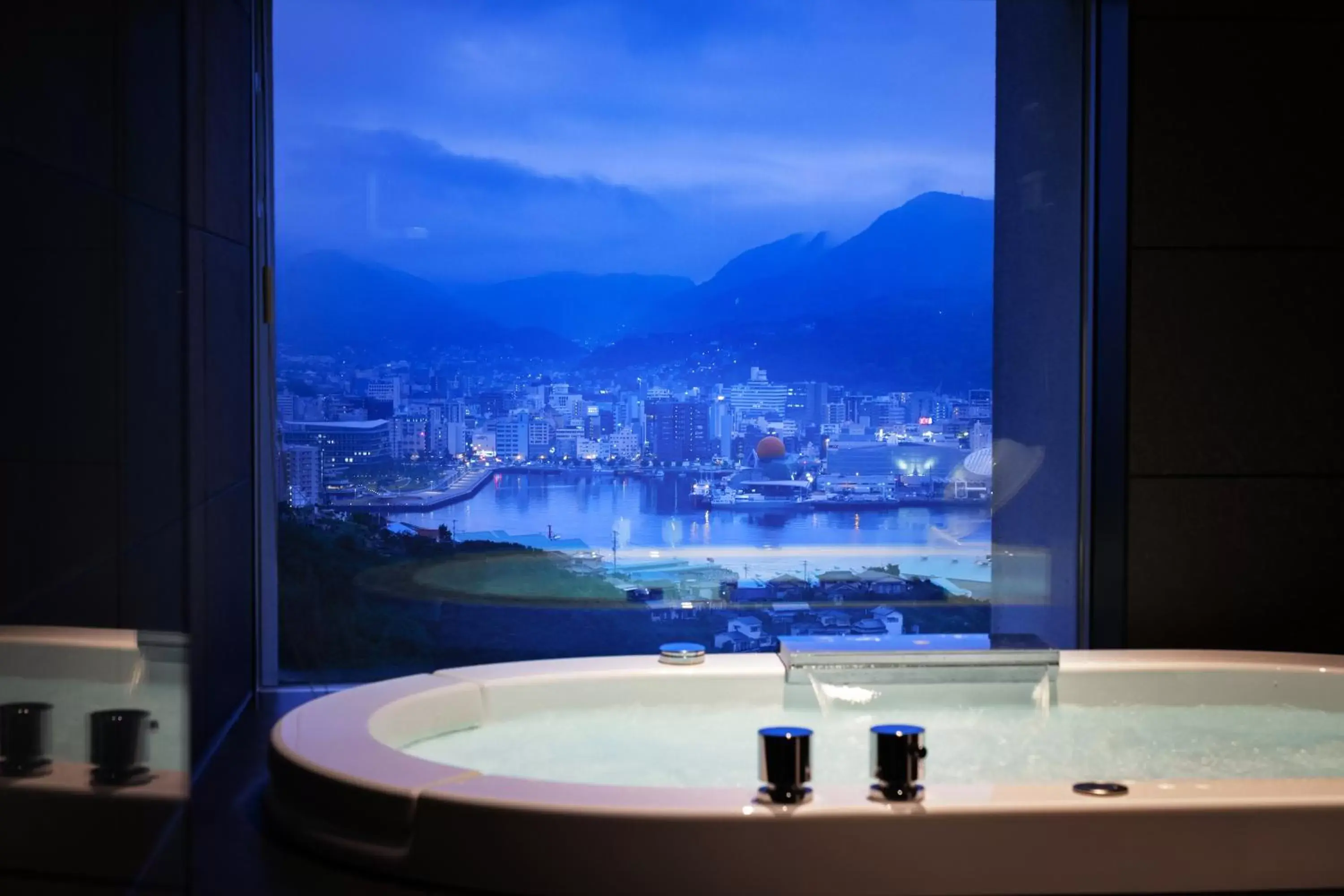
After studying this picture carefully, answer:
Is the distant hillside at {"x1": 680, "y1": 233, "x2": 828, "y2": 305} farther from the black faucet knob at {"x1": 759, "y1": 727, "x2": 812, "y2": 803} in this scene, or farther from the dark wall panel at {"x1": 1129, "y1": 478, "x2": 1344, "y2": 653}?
the black faucet knob at {"x1": 759, "y1": 727, "x2": 812, "y2": 803}

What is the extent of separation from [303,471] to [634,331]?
979 millimetres

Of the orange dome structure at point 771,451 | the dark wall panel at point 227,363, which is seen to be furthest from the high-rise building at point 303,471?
the orange dome structure at point 771,451

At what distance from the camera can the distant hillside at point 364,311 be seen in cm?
377

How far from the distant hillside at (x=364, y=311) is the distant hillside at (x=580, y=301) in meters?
0.04

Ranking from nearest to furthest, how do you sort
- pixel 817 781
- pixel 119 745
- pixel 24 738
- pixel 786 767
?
pixel 24 738 → pixel 119 745 → pixel 786 767 → pixel 817 781

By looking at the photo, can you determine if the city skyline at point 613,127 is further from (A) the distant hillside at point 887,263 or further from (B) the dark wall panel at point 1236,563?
(B) the dark wall panel at point 1236,563

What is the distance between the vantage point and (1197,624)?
3.64 m

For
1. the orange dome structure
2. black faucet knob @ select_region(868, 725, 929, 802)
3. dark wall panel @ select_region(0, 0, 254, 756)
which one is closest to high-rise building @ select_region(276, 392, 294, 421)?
the orange dome structure

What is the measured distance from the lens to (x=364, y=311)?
379 cm

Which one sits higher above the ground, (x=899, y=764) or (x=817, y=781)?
(x=899, y=764)

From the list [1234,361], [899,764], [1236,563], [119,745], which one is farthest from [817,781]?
[1234,361]

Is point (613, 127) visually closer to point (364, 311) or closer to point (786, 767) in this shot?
point (364, 311)

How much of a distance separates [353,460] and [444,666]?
0.61 metres

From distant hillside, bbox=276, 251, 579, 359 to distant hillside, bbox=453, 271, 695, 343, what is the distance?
0.13ft
